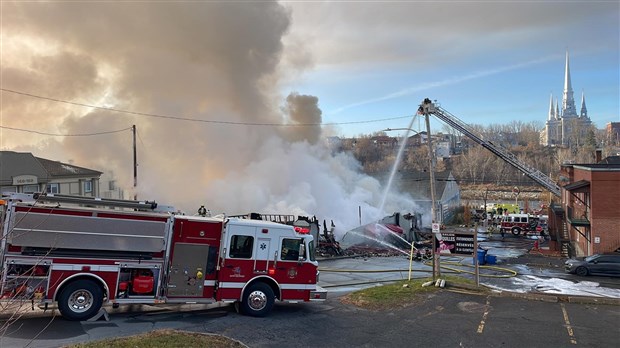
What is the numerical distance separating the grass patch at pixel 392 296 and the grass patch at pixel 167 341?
194 inches

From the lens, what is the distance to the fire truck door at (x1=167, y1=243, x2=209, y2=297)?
10391 millimetres

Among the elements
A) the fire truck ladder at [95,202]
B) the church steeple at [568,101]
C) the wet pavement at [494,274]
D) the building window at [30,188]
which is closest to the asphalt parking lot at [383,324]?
the wet pavement at [494,274]

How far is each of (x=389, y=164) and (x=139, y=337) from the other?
78.5 metres

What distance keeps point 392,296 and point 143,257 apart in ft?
22.1

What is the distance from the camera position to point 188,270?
34.4 feet

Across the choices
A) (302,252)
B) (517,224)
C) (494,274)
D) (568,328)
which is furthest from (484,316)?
(517,224)

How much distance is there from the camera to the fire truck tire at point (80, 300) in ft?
31.4

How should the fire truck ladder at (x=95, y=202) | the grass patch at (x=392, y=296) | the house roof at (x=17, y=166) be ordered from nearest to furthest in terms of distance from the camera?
the fire truck ladder at (x=95, y=202) < the grass patch at (x=392, y=296) < the house roof at (x=17, y=166)

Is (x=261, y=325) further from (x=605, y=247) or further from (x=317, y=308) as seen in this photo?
(x=605, y=247)

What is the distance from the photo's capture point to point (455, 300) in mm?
12805

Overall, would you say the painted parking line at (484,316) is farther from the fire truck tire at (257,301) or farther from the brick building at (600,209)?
the brick building at (600,209)

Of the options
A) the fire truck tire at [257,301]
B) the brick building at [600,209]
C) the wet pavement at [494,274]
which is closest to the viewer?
the fire truck tire at [257,301]

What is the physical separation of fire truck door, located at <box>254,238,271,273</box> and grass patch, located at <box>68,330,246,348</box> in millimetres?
2749

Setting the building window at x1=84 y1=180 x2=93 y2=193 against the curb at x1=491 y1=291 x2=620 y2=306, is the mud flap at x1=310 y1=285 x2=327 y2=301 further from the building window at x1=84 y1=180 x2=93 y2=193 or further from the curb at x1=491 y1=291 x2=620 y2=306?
the building window at x1=84 y1=180 x2=93 y2=193
